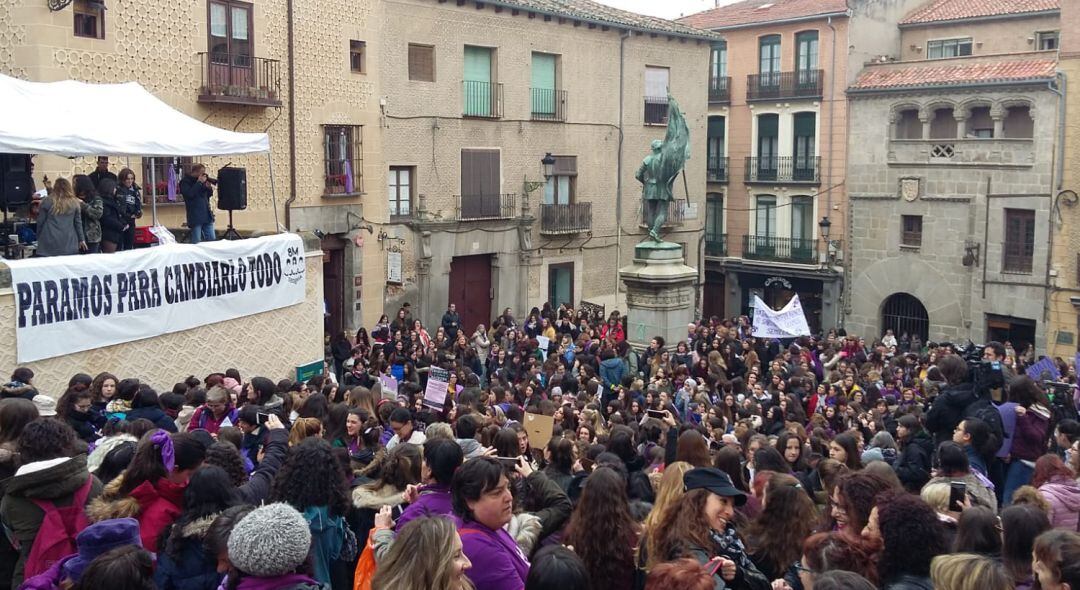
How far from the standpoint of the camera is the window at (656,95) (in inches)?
1310

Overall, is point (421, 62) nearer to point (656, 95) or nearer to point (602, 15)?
point (602, 15)

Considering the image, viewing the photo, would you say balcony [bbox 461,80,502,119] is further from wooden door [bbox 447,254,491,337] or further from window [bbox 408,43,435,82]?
wooden door [bbox 447,254,491,337]

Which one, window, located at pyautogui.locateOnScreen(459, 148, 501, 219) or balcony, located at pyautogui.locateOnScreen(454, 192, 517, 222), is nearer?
balcony, located at pyautogui.locateOnScreen(454, 192, 517, 222)

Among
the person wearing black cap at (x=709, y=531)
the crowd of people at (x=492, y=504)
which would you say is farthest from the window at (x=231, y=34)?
the person wearing black cap at (x=709, y=531)

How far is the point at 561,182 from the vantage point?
102 feet

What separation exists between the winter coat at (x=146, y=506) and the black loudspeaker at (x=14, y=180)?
8.96m

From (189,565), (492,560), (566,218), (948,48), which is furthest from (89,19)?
(948,48)

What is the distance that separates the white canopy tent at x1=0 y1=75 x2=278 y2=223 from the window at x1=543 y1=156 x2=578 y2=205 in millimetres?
15189

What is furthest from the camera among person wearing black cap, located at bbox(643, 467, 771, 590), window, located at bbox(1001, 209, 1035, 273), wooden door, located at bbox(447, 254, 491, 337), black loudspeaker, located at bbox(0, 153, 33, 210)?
window, located at bbox(1001, 209, 1035, 273)

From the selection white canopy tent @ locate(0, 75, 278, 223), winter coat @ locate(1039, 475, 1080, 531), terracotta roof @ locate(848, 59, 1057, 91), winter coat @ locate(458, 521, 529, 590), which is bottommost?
winter coat @ locate(1039, 475, 1080, 531)

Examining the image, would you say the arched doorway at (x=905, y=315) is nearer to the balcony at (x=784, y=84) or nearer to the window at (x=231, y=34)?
the balcony at (x=784, y=84)

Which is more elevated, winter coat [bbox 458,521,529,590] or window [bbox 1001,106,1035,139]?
window [bbox 1001,106,1035,139]

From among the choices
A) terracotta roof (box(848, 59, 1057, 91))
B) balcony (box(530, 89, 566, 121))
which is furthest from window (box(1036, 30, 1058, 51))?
balcony (box(530, 89, 566, 121))

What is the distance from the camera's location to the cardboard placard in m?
9.72
